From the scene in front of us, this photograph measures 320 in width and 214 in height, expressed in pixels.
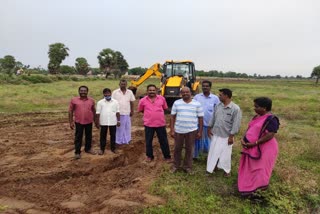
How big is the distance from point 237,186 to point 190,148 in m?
0.97

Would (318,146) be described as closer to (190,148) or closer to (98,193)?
(190,148)

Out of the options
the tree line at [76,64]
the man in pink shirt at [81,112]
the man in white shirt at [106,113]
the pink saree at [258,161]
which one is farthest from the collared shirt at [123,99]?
the tree line at [76,64]

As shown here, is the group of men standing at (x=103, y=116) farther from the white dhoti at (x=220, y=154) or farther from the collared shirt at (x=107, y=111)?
the white dhoti at (x=220, y=154)

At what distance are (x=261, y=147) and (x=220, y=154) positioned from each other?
1006mm

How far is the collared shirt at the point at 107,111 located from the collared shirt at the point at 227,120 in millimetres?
2137

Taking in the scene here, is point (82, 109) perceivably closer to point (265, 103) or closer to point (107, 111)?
point (107, 111)

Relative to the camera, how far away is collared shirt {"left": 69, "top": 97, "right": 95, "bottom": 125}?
6008 mm

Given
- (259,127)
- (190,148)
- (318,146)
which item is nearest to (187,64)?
(318,146)

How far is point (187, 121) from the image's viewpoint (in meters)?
5.24

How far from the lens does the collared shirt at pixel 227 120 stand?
16.6 ft

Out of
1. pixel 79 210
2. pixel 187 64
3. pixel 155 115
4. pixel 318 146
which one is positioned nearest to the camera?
pixel 79 210

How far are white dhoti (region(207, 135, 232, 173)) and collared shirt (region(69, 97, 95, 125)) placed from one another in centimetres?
242

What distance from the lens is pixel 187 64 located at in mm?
13586

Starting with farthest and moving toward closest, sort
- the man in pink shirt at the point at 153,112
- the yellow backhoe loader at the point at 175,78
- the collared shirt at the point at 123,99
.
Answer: the yellow backhoe loader at the point at 175,78
the collared shirt at the point at 123,99
the man in pink shirt at the point at 153,112
